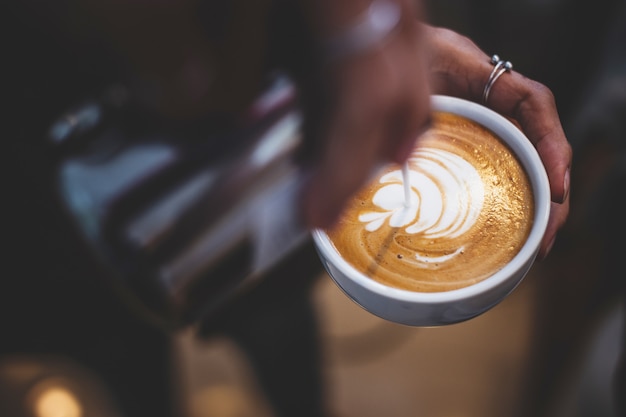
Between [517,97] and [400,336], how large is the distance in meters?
0.70

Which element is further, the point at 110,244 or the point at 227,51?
the point at 110,244

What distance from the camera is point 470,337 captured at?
1295 mm

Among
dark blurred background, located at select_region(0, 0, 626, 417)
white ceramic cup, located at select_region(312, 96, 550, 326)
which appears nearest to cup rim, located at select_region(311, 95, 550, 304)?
white ceramic cup, located at select_region(312, 96, 550, 326)

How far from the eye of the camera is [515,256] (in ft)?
2.12

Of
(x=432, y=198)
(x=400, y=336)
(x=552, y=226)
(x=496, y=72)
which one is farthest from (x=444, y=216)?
(x=400, y=336)

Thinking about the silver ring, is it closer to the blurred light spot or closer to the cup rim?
the cup rim

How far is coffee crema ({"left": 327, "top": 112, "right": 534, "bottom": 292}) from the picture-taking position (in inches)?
25.8

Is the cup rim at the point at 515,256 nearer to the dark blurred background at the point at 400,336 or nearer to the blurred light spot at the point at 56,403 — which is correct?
the dark blurred background at the point at 400,336

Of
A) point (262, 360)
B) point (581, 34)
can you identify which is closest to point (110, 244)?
point (262, 360)

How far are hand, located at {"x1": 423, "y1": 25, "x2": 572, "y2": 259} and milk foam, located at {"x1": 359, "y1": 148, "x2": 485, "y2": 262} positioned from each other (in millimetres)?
101

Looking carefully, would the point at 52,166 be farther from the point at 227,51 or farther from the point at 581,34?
the point at 581,34

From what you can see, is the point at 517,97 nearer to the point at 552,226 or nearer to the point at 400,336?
the point at 552,226

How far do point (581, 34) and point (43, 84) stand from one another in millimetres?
1096

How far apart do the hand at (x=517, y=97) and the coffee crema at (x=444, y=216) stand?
56mm
